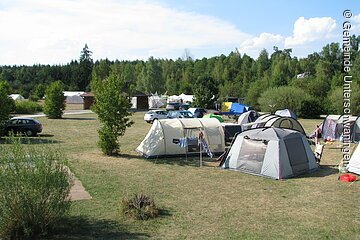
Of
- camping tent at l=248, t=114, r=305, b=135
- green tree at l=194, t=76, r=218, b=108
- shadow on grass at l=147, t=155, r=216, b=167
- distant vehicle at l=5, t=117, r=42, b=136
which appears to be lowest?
shadow on grass at l=147, t=155, r=216, b=167

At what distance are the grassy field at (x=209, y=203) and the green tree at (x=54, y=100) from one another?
21.9 m

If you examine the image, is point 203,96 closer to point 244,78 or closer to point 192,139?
point 244,78

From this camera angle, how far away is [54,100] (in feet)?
119

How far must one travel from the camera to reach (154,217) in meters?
8.84

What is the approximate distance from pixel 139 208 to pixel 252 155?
6113 millimetres

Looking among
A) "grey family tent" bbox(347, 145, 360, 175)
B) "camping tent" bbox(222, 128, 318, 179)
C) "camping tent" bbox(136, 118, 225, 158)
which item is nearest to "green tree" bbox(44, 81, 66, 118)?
"camping tent" bbox(136, 118, 225, 158)

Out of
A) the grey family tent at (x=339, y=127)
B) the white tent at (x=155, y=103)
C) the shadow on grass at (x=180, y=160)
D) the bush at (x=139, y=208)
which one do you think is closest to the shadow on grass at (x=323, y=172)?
the shadow on grass at (x=180, y=160)

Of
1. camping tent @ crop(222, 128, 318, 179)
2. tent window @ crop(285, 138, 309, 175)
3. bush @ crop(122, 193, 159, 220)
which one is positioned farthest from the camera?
tent window @ crop(285, 138, 309, 175)

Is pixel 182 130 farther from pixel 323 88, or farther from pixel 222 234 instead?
pixel 323 88

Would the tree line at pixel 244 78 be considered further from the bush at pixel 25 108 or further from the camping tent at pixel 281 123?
the camping tent at pixel 281 123

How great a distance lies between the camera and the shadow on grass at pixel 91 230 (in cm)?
769

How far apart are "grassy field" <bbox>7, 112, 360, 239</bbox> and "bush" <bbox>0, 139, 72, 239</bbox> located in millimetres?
600

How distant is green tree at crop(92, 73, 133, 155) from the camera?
16547 mm

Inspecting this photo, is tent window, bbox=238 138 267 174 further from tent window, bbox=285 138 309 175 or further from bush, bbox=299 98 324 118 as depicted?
bush, bbox=299 98 324 118
